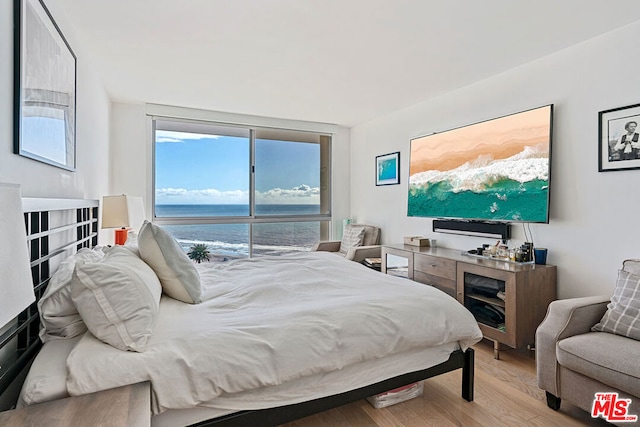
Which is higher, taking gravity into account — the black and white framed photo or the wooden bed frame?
the black and white framed photo

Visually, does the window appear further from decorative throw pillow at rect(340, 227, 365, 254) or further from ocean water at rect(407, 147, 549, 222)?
ocean water at rect(407, 147, 549, 222)

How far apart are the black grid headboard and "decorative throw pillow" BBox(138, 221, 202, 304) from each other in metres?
0.42

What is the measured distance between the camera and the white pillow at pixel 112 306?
4.55 ft

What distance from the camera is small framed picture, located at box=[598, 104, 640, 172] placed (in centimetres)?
239

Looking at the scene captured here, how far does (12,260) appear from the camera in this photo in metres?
0.71

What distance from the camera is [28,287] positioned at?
758 millimetres

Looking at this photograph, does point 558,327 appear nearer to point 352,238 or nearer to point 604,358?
point 604,358

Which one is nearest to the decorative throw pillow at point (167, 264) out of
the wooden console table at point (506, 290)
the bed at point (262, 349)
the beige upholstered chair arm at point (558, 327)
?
the bed at point (262, 349)

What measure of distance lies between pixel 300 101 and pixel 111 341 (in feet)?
11.6

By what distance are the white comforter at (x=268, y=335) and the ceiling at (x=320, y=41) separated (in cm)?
183

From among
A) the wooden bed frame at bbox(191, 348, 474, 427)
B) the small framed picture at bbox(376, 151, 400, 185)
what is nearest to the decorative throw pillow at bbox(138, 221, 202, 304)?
the wooden bed frame at bbox(191, 348, 474, 427)

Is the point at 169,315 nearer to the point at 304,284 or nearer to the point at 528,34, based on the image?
the point at 304,284

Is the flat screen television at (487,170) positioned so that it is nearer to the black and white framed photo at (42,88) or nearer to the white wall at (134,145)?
the white wall at (134,145)

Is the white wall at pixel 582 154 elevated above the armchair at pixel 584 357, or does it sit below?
above
